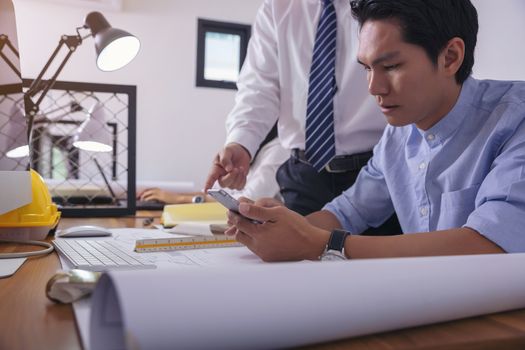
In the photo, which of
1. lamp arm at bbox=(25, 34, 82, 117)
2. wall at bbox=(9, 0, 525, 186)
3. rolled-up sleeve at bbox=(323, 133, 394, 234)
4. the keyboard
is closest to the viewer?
the keyboard

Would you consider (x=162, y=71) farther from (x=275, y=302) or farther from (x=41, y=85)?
(x=275, y=302)

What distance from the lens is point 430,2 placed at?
872 millimetres

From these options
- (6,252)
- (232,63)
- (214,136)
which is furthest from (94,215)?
(232,63)

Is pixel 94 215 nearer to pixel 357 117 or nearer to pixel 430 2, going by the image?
pixel 357 117

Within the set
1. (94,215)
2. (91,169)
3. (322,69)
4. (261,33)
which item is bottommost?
(91,169)

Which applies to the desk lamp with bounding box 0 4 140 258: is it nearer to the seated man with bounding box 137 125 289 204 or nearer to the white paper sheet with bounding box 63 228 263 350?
the white paper sheet with bounding box 63 228 263 350

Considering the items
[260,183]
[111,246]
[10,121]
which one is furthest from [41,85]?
[260,183]

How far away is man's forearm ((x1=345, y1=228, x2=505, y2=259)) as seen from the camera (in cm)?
68

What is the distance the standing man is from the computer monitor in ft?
1.54

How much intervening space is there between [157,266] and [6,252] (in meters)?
0.31

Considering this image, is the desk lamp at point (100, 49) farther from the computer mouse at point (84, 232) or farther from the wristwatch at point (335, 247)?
the wristwatch at point (335, 247)

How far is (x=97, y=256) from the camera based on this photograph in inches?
28.9

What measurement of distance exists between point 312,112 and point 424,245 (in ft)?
2.20

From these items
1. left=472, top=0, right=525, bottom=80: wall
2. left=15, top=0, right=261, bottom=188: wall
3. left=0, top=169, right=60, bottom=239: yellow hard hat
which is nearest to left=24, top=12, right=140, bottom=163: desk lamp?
left=0, top=169, right=60, bottom=239: yellow hard hat
